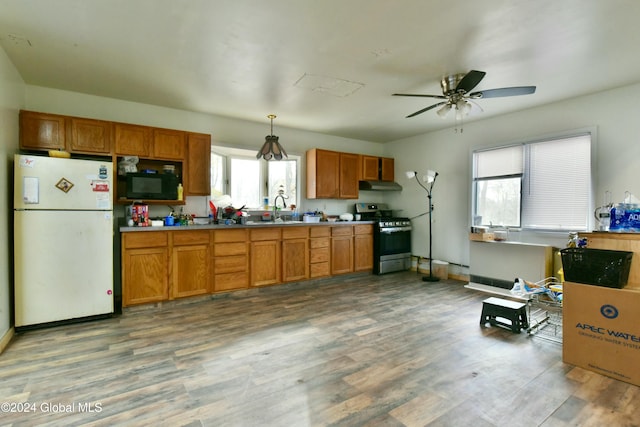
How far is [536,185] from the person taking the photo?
4.24 m

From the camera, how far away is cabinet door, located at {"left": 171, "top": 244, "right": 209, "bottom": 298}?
3.75 meters

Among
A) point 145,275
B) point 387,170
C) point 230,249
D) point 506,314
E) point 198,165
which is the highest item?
point 387,170

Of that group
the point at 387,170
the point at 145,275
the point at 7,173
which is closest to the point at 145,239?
the point at 145,275

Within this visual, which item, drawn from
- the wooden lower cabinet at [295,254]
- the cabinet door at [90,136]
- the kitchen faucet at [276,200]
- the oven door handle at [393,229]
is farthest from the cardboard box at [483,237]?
the cabinet door at [90,136]

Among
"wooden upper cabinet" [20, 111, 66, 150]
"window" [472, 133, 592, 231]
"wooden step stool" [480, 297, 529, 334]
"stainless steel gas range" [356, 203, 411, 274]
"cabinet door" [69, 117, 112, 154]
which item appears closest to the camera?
"wooden step stool" [480, 297, 529, 334]

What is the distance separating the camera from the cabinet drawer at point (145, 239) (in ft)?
11.3

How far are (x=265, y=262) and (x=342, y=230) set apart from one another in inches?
59.0

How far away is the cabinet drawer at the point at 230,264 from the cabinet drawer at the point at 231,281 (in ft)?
0.19

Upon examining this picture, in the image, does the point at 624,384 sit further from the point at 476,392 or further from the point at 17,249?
the point at 17,249

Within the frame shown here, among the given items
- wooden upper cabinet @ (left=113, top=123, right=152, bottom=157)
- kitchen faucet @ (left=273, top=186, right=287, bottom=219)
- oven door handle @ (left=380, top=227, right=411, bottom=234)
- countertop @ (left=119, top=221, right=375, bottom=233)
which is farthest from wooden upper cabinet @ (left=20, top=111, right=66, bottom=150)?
oven door handle @ (left=380, top=227, right=411, bottom=234)

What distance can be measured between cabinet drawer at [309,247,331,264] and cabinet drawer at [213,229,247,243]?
3.82 ft

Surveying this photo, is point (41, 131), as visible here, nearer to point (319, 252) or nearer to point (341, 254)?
point (319, 252)

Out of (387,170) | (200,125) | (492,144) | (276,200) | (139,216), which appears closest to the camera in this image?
(139,216)

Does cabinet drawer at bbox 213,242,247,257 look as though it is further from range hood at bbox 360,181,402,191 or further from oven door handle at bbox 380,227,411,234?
range hood at bbox 360,181,402,191
